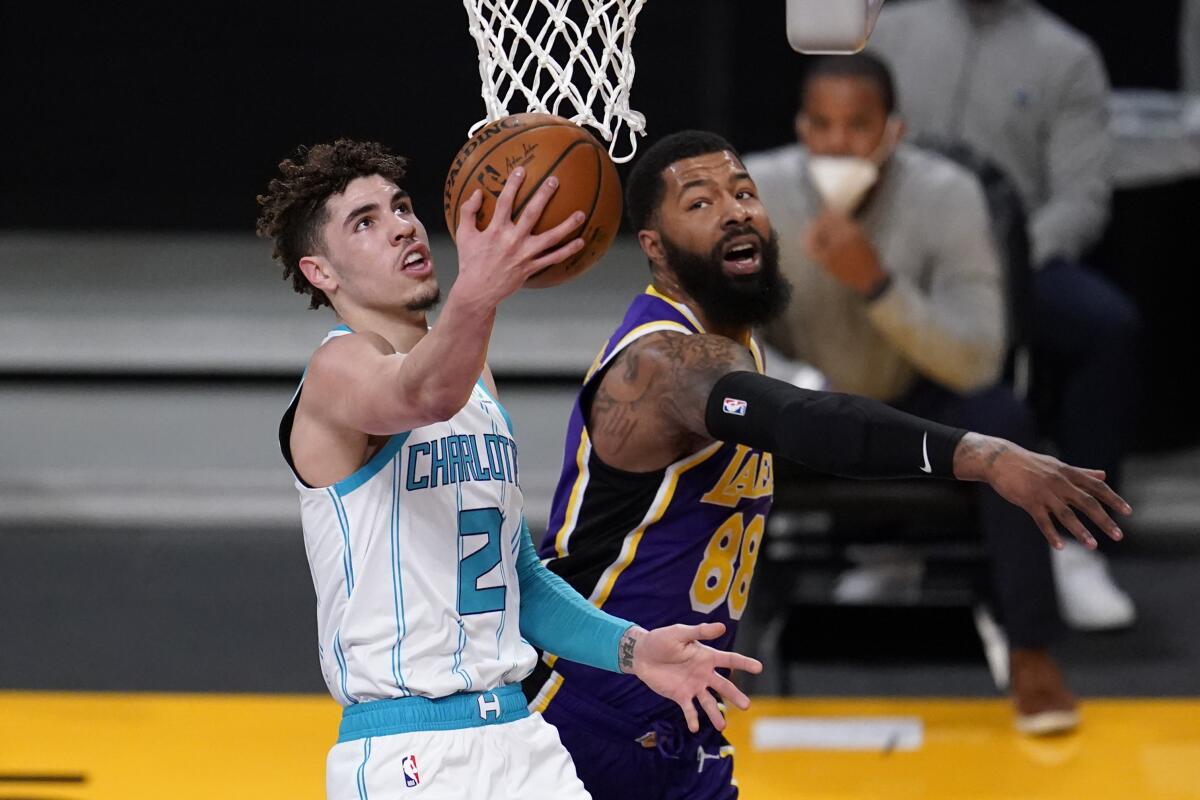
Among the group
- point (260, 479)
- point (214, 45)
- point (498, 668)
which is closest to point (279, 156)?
point (214, 45)

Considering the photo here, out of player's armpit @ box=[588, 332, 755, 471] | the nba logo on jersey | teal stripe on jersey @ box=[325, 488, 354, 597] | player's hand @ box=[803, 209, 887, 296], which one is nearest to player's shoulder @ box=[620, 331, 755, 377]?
player's armpit @ box=[588, 332, 755, 471]

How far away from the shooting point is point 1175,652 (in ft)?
19.0

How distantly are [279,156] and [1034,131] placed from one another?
25.4 ft

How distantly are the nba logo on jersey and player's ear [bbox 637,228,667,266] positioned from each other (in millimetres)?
1207

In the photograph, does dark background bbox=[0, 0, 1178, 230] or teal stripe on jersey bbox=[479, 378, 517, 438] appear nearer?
teal stripe on jersey bbox=[479, 378, 517, 438]

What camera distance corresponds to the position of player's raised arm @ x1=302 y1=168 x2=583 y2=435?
248 centimetres

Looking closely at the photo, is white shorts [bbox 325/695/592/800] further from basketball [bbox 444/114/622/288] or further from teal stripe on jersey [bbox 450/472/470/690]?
basketball [bbox 444/114/622/288]

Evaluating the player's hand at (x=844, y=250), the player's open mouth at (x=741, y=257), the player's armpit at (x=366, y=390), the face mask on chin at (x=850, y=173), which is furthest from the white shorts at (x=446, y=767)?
the face mask on chin at (x=850, y=173)

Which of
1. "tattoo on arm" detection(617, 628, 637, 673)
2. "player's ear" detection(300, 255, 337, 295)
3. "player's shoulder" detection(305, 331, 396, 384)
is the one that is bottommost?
"tattoo on arm" detection(617, 628, 637, 673)

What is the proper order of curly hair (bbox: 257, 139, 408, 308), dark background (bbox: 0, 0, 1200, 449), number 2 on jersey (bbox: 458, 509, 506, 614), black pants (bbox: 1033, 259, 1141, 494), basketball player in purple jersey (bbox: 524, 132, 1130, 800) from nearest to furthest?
number 2 on jersey (bbox: 458, 509, 506, 614) < curly hair (bbox: 257, 139, 408, 308) < basketball player in purple jersey (bbox: 524, 132, 1130, 800) < black pants (bbox: 1033, 259, 1141, 494) < dark background (bbox: 0, 0, 1200, 449)

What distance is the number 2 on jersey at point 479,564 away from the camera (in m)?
2.83

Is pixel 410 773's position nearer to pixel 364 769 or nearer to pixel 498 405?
pixel 364 769

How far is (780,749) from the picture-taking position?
16.1 feet

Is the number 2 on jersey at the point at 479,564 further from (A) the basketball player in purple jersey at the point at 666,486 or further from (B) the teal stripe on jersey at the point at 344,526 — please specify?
(A) the basketball player in purple jersey at the point at 666,486
